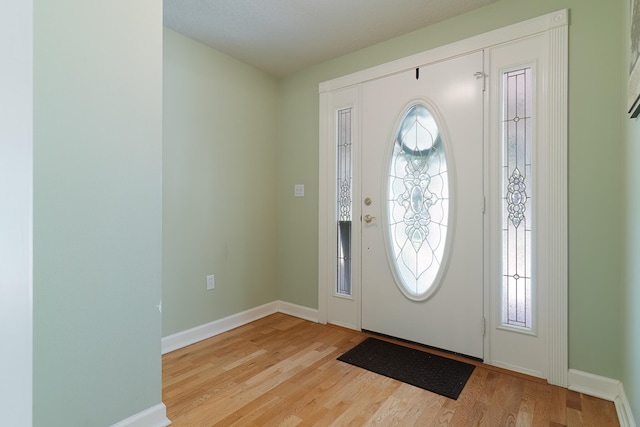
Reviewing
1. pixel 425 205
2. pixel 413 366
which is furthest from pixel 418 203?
pixel 413 366

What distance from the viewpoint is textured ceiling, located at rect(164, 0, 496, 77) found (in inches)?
83.0

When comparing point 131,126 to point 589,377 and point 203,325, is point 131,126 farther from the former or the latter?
point 589,377

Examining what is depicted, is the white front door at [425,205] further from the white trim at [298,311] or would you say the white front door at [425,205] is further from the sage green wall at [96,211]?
the sage green wall at [96,211]

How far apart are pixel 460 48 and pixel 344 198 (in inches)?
56.0

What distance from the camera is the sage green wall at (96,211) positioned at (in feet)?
4.08

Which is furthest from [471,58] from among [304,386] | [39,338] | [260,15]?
[39,338]

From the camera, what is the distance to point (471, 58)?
218 cm

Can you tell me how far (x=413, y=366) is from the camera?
2.10 metres

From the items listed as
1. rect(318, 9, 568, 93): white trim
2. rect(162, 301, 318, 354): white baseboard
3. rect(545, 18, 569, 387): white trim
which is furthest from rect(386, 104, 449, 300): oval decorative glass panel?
rect(162, 301, 318, 354): white baseboard

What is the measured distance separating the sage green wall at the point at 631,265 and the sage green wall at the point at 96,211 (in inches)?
85.7

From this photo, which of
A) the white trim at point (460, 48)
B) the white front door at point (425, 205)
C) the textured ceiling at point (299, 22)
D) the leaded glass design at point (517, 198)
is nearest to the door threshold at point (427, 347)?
the white front door at point (425, 205)

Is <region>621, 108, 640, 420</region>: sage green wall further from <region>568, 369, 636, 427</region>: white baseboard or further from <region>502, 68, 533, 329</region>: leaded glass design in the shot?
<region>502, 68, 533, 329</region>: leaded glass design

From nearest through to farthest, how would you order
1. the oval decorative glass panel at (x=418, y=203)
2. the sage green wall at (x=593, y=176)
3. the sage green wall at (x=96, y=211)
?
1. the sage green wall at (x=96, y=211)
2. the sage green wall at (x=593, y=176)
3. the oval decorative glass panel at (x=418, y=203)

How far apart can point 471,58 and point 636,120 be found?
1.10 metres
